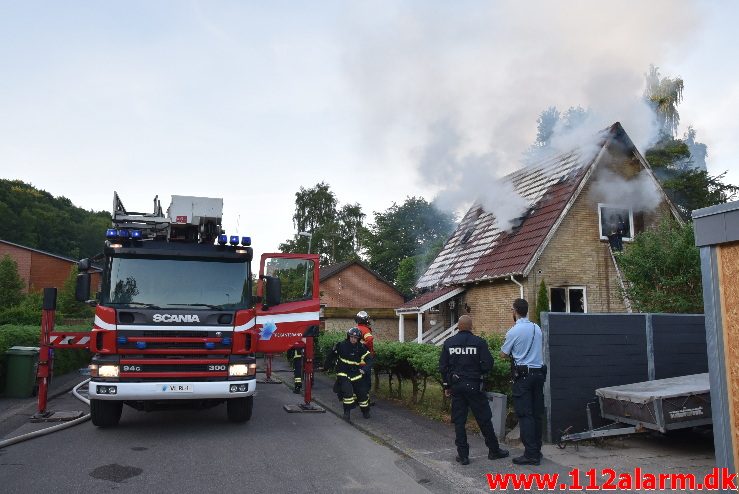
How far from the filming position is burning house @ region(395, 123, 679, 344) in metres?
17.0

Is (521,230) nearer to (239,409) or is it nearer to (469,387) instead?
(239,409)

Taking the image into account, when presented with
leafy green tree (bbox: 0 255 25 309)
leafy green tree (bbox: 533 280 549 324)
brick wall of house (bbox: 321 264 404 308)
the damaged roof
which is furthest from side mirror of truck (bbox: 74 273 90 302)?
leafy green tree (bbox: 0 255 25 309)

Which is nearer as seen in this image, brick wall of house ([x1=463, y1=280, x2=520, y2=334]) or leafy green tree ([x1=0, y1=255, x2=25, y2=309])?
brick wall of house ([x1=463, y1=280, x2=520, y2=334])

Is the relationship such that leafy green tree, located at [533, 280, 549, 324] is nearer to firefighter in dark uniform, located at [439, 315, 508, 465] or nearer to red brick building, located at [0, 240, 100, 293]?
firefighter in dark uniform, located at [439, 315, 508, 465]

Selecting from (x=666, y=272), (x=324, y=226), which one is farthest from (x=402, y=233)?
(x=666, y=272)

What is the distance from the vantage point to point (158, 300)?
8.01m

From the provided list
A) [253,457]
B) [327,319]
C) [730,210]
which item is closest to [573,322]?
[730,210]

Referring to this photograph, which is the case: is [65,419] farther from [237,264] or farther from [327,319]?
[327,319]

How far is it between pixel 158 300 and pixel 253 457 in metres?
2.70

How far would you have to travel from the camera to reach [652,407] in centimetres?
642

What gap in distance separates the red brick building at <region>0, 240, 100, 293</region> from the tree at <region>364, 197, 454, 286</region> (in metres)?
28.4

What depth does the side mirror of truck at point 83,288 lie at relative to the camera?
812 cm

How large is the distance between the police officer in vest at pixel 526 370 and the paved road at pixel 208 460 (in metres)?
1.46

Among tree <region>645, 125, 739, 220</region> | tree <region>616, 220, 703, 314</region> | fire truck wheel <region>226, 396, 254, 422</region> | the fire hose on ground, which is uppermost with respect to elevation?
tree <region>645, 125, 739, 220</region>
